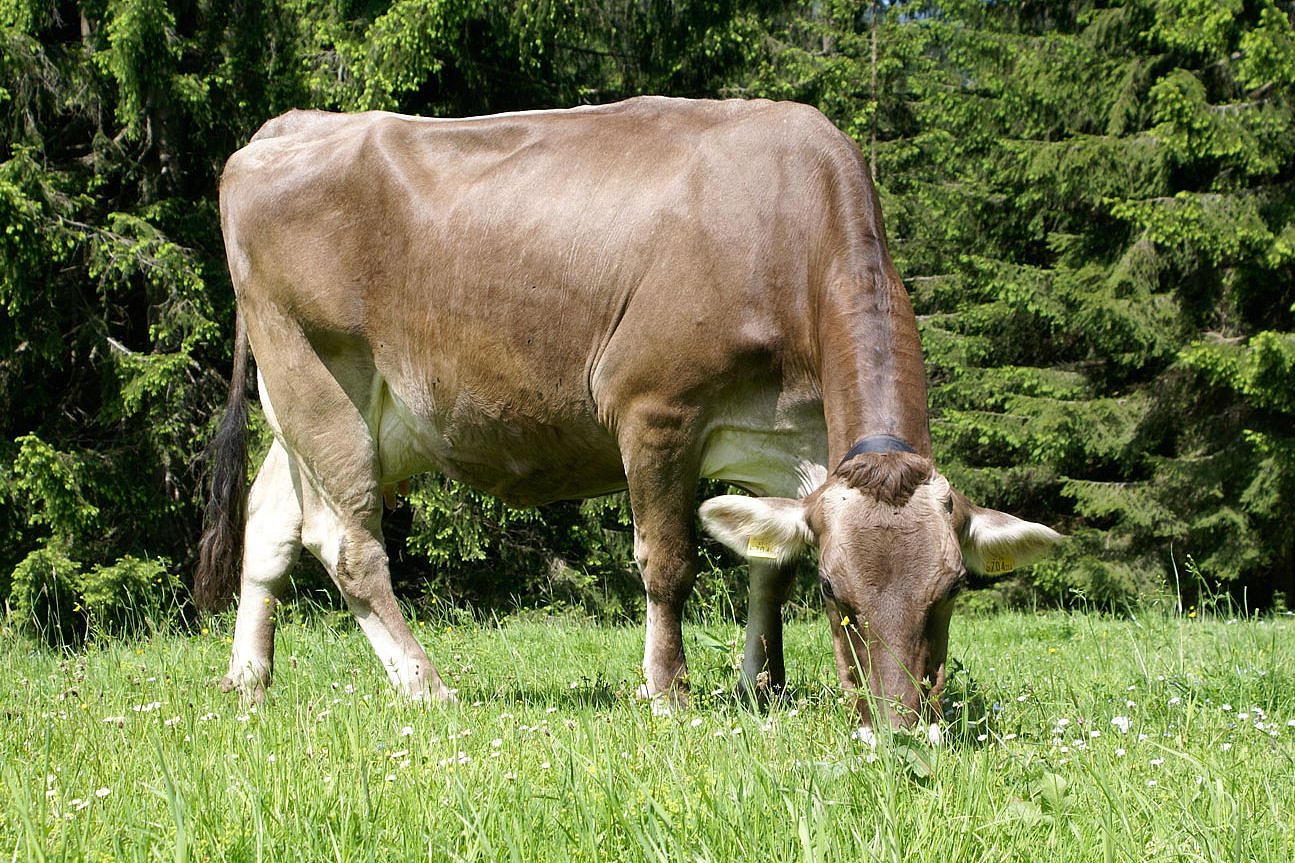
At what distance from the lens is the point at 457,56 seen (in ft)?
39.0

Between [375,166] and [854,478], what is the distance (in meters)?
2.82

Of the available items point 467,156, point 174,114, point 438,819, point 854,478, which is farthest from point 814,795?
point 174,114

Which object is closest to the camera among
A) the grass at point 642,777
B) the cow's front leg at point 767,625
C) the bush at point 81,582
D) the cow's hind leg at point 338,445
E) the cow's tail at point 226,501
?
the grass at point 642,777

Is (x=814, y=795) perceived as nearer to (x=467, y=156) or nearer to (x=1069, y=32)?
(x=467, y=156)

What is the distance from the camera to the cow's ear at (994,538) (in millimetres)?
4062

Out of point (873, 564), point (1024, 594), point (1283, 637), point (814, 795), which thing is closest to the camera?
point (814, 795)

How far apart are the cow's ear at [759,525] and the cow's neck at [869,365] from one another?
261 mm

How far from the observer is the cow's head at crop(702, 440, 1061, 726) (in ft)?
11.9

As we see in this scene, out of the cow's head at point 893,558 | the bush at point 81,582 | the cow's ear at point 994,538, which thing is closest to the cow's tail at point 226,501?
the cow's head at point 893,558

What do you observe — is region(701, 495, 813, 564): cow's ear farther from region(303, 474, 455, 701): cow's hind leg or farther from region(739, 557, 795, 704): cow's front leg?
region(303, 474, 455, 701): cow's hind leg

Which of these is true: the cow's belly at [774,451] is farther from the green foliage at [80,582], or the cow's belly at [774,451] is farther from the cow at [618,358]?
the green foliage at [80,582]

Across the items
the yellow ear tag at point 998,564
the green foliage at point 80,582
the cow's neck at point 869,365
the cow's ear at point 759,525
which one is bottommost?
the green foliage at point 80,582

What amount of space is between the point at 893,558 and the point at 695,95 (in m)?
10.3

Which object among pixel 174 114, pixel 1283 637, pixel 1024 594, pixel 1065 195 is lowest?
pixel 1024 594
